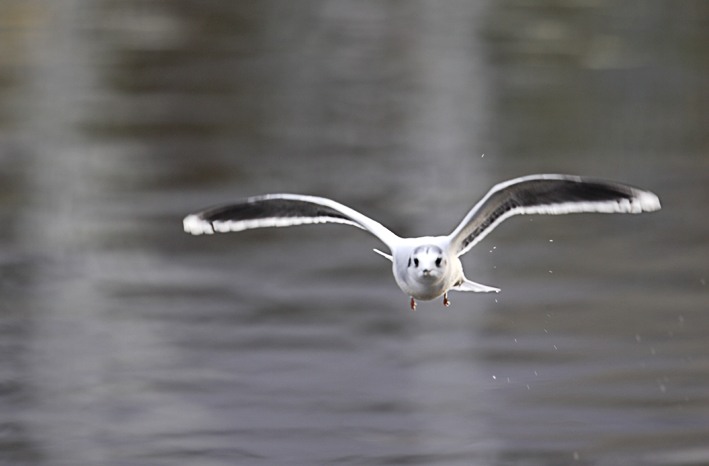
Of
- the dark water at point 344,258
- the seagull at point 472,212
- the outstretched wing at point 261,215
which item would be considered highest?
the dark water at point 344,258

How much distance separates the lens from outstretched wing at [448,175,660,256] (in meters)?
6.06

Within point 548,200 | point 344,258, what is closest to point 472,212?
point 548,200

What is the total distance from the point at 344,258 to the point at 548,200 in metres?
6.57

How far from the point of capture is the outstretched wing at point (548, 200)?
19.9 feet

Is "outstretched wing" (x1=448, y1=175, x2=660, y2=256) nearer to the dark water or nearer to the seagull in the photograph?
the seagull

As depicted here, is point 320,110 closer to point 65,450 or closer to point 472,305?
point 472,305

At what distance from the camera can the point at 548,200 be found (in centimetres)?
632

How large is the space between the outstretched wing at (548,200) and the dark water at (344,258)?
3.12 m

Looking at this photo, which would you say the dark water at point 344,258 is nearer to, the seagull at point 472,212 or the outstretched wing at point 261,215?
the outstretched wing at point 261,215

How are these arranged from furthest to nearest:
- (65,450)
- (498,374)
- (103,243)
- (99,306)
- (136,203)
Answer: (136,203)
(103,243)
(99,306)
(498,374)
(65,450)

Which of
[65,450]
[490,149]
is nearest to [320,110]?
[490,149]

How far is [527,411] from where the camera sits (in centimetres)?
951

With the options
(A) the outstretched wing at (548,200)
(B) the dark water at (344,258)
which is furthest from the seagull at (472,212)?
(B) the dark water at (344,258)

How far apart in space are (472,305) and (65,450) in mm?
4465
